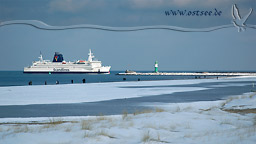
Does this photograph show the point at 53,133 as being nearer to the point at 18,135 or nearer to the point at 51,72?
the point at 18,135

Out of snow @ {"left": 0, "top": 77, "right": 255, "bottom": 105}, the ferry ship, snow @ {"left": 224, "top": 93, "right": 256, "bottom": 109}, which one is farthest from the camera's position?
the ferry ship

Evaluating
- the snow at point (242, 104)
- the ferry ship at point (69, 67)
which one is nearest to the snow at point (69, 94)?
the snow at point (242, 104)

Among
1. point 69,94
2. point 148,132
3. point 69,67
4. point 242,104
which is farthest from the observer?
point 69,67

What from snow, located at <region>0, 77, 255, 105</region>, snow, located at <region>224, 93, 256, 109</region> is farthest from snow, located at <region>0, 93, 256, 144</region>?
snow, located at <region>0, 77, 255, 105</region>

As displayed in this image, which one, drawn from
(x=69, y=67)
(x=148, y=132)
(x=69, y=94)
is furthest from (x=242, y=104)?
(x=69, y=67)

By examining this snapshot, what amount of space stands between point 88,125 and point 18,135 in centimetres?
187

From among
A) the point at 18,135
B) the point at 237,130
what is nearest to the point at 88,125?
the point at 18,135

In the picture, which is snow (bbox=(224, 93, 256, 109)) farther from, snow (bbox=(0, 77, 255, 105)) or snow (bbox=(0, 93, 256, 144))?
snow (bbox=(0, 77, 255, 105))

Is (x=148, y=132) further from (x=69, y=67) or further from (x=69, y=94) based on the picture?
(x=69, y=67)

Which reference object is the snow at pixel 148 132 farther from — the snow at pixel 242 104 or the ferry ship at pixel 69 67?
the ferry ship at pixel 69 67

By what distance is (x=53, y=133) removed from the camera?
322 inches

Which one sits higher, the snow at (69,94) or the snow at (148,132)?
the snow at (148,132)

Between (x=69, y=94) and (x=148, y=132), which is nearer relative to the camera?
(x=148, y=132)

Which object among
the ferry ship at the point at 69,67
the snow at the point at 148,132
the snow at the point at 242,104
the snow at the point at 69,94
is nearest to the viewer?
the snow at the point at 148,132
